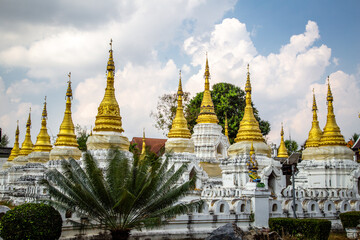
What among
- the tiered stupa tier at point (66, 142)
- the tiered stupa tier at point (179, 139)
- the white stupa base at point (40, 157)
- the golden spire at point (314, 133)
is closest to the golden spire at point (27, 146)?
the white stupa base at point (40, 157)

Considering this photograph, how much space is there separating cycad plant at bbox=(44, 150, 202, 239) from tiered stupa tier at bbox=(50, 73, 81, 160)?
1835cm

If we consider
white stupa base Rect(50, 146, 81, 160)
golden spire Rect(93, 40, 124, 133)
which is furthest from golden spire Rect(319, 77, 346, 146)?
white stupa base Rect(50, 146, 81, 160)

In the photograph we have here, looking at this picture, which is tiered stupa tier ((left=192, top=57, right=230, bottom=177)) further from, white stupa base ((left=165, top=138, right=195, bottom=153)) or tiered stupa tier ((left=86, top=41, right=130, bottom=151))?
tiered stupa tier ((left=86, top=41, right=130, bottom=151))

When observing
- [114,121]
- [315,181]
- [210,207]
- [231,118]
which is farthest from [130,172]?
[231,118]

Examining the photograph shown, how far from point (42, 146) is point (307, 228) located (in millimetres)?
26787

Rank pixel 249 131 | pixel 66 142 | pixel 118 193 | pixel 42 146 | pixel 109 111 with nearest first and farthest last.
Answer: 1. pixel 118 193
2. pixel 109 111
3. pixel 249 131
4. pixel 66 142
5. pixel 42 146

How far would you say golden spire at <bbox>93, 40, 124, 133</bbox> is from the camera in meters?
28.2

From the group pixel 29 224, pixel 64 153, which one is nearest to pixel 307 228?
pixel 29 224

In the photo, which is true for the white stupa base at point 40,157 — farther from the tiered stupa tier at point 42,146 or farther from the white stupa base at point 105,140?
the white stupa base at point 105,140

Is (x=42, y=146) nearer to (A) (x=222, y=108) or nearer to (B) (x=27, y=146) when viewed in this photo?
(B) (x=27, y=146)

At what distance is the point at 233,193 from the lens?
21.6 metres

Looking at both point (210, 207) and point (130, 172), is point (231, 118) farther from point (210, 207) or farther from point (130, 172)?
point (130, 172)

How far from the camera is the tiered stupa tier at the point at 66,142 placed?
32000mm

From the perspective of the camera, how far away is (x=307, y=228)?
52.3 ft
